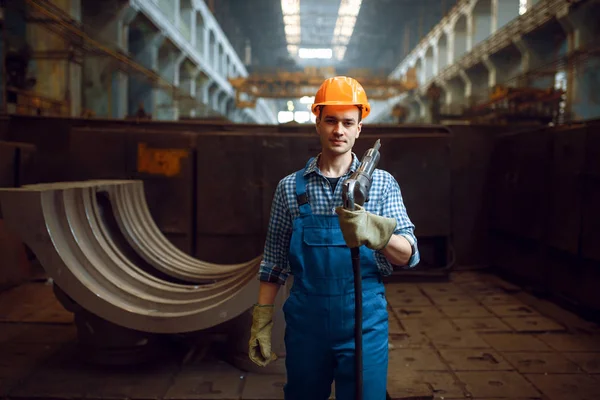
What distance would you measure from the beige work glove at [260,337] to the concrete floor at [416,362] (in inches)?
47.2

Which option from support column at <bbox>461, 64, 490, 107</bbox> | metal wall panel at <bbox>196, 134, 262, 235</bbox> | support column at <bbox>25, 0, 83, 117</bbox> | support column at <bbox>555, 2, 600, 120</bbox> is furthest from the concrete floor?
support column at <bbox>461, 64, 490, 107</bbox>

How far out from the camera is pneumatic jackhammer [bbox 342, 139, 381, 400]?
1614 mm

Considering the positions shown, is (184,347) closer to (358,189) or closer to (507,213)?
(358,189)

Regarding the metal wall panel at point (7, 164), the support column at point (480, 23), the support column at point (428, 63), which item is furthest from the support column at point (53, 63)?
the support column at point (428, 63)

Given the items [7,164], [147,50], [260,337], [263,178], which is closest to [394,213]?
[260,337]

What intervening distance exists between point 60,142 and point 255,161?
10.0 ft

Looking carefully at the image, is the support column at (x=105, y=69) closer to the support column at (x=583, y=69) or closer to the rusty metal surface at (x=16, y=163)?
the rusty metal surface at (x=16, y=163)

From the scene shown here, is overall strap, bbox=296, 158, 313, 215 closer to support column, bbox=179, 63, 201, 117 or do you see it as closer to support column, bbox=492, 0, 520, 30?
support column, bbox=492, 0, 520, 30

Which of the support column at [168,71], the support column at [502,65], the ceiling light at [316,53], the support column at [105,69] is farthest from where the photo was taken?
the ceiling light at [316,53]

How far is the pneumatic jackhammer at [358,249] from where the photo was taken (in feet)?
5.30

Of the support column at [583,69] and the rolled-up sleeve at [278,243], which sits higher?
the support column at [583,69]

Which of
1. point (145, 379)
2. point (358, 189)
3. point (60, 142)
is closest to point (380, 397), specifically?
point (358, 189)

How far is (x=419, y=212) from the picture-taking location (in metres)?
5.85

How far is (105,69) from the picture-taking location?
13.1m
